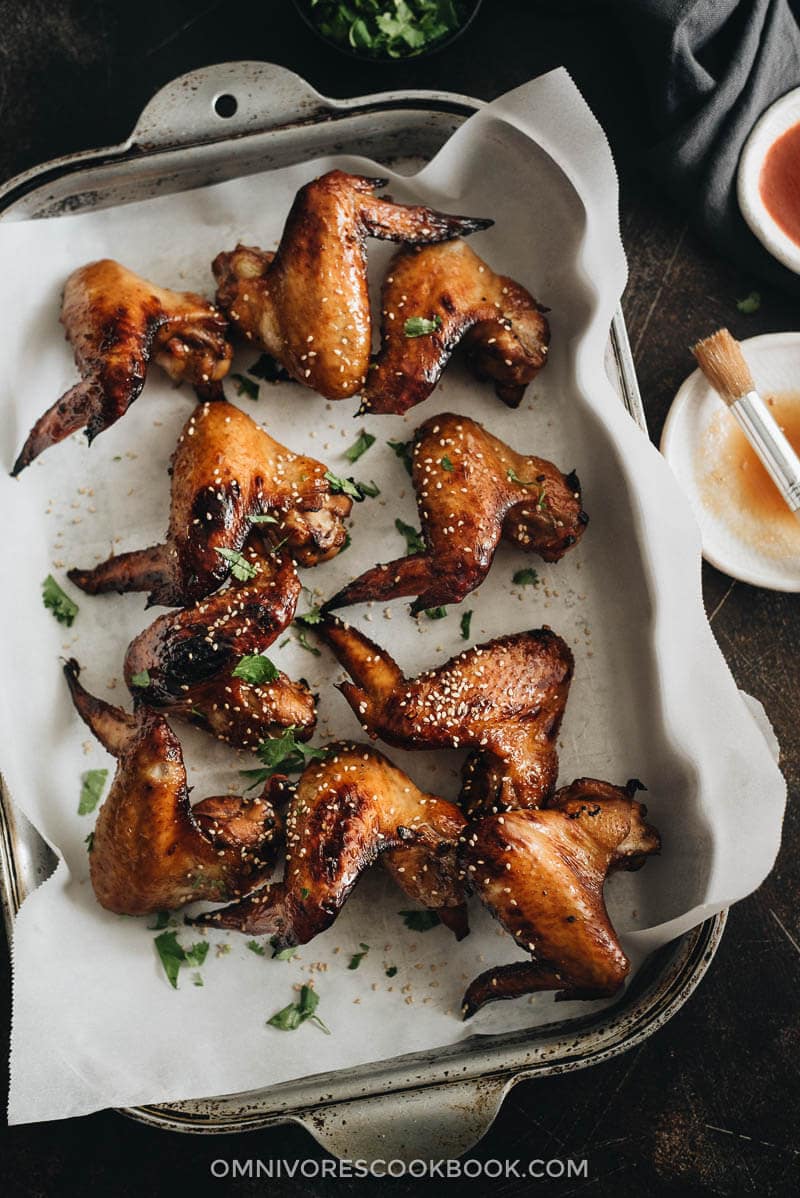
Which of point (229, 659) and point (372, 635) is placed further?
point (372, 635)

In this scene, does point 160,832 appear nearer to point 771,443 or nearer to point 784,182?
point 771,443

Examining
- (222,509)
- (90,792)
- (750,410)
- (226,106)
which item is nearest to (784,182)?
(750,410)

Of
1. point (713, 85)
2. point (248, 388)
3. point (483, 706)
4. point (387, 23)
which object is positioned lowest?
point (483, 706)

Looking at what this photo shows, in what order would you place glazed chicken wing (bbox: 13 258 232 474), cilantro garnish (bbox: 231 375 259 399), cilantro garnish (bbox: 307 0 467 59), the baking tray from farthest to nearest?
cilantro garnish (bbox: 231 375 259 399)
cilantro garnish (bbox: 307 0 467 59)
glazed chicken wing (bbox: 13 258 232 474)
the baking tray

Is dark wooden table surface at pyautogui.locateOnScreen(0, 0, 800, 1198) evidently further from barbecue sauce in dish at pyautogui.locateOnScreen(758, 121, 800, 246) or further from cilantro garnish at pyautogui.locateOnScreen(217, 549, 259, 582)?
cilantro garnish at pyautogui.locateOnScreen(217, 549, 259, 582)

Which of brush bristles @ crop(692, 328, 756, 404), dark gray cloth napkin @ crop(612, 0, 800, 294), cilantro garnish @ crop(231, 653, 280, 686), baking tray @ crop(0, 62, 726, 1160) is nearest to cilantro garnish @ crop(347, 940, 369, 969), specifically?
baking tray @ crop(0, 62, 726, 1160)

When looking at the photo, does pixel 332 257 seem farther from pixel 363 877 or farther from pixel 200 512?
pixel 363 877

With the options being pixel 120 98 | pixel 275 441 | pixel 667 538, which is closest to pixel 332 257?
pixel 275 441
